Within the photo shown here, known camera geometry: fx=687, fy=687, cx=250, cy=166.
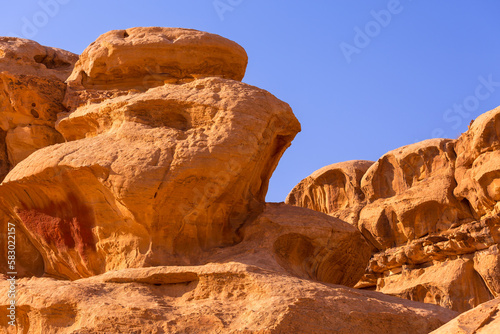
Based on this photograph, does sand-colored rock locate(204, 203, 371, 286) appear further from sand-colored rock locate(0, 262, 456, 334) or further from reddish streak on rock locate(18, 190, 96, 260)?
reddish streak on rock locate(18, 190, 96, 260)

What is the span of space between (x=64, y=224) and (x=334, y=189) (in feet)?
43.2

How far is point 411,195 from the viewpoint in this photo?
17.5 m

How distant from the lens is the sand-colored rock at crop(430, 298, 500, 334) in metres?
4.77

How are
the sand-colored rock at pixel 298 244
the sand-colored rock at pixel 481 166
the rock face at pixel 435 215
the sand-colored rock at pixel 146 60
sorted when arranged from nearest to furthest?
the sand-colored rock at pixel 298 244 < the sand-colored rock at pixel 146 60 < the sand-colored rock at pixel 481 166 < the rock face at pixel 435 215

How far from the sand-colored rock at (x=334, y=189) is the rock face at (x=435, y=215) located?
0.14 feet

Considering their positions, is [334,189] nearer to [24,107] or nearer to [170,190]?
[24,107]

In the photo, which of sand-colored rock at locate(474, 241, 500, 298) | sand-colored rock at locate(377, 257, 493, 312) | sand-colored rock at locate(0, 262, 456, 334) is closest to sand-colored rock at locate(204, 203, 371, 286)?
sand-colored rock at locate(0, 262, 456, 334)

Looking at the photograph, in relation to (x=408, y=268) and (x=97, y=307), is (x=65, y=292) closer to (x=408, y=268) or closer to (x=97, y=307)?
(x=97, y=307)

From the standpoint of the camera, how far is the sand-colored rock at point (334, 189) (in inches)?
774

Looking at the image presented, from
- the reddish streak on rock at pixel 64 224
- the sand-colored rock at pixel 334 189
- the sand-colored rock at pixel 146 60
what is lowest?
the reddish streak on rock at pixel 64 224

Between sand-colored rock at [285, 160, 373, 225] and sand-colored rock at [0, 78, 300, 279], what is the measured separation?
454 inches

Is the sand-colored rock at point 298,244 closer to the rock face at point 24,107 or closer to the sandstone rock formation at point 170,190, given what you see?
the sandstone rock formation at point 170,190

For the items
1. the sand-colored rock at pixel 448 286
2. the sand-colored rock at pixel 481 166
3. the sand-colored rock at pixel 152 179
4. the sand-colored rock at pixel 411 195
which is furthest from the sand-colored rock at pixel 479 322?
the sand-colored rock at pixel 411 195

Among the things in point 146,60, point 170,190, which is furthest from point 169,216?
point 146,60
